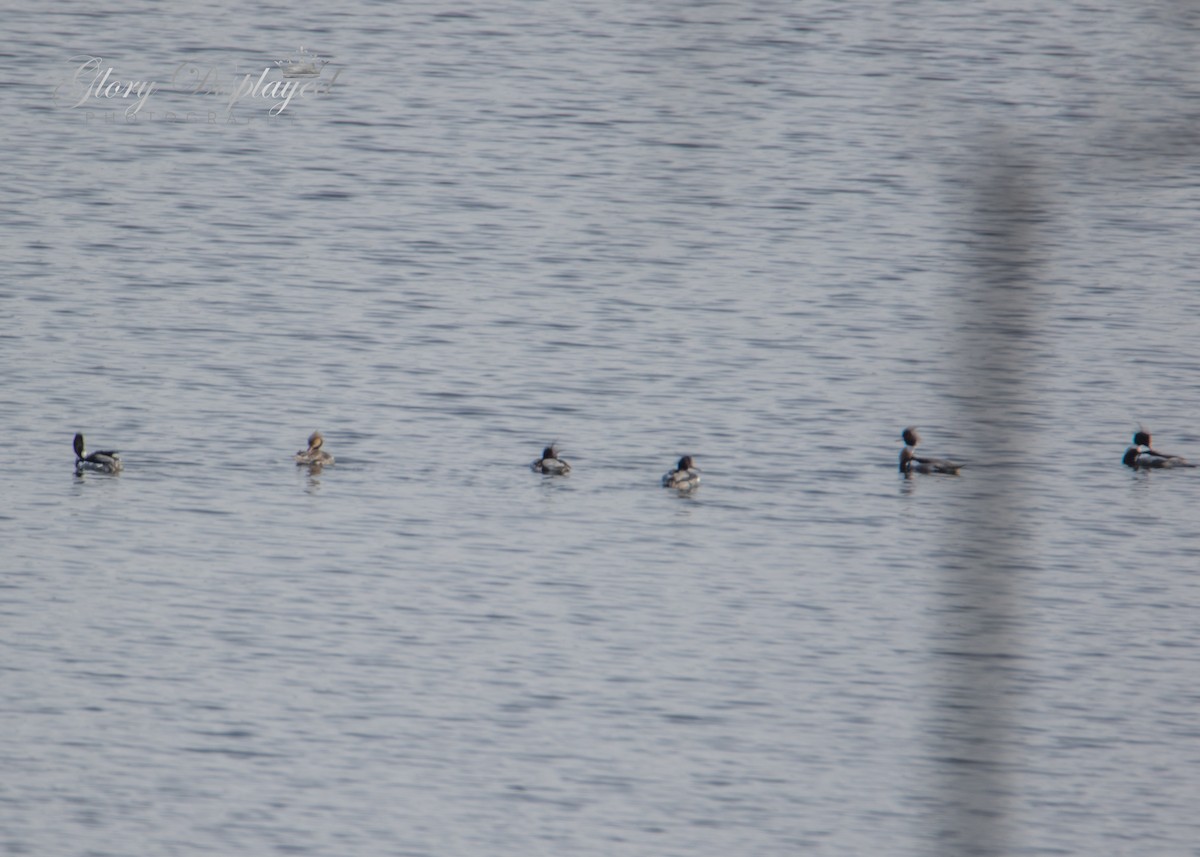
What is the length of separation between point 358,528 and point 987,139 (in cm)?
1467

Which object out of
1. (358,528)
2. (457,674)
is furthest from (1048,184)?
(358,528)

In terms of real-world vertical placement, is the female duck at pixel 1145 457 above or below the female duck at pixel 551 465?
above

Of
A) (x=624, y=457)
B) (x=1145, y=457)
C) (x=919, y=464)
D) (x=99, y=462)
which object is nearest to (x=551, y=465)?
(x=624, y=457)

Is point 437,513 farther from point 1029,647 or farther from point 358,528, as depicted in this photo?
point 1029,647

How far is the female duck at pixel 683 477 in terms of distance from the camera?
18312mm

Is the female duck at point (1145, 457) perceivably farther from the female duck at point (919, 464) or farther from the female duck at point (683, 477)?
the female duck at point (683, 477)

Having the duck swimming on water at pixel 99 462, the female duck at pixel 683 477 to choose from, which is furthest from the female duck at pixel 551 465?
the duck swimming on water at pixel 99 462

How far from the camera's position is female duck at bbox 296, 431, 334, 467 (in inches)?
737

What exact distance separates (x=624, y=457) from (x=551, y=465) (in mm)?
1597

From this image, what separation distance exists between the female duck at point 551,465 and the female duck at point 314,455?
88.3 inches

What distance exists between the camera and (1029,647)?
1416 cm

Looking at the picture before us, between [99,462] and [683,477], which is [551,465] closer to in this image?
[683,477]

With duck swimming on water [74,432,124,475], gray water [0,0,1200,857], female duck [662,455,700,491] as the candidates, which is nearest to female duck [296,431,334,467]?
gray water [0,0,1200,857]

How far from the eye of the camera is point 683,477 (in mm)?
18312
